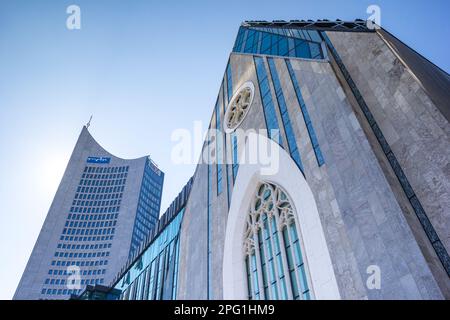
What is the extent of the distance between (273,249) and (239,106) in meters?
14.5

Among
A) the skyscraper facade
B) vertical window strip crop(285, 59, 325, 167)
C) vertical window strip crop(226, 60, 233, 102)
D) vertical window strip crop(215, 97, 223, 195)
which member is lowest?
vertical window strip crop(285, 59, 325, 167)

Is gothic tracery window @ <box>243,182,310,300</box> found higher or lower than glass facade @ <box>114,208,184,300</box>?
lower

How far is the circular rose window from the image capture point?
26.7 metres

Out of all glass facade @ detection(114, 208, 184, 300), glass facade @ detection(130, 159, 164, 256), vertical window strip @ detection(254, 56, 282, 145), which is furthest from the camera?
glass facade @ detection(130, 159, 164, 256)

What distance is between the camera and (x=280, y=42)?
25703mm

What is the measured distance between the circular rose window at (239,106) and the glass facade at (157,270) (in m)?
12.8

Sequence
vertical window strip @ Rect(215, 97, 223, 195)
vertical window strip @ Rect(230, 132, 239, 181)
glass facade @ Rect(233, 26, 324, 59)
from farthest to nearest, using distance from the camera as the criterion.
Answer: vertical window strip @ Rect(215, 97, 223, 195) → vertical window strip @ Rect(230, 132, 239, 181) → glass facade @ Rect(233, 26, 324, 59)

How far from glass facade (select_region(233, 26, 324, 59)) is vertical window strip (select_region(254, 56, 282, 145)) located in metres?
1.36

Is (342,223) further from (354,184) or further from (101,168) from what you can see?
Answer: (101,168)

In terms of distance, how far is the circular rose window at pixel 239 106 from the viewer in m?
26.7

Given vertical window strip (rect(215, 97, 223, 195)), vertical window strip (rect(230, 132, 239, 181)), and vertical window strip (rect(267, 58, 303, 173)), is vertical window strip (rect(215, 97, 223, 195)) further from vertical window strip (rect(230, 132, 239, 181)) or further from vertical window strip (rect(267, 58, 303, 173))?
vertical window strip (rect(267, 58, 303, 173))

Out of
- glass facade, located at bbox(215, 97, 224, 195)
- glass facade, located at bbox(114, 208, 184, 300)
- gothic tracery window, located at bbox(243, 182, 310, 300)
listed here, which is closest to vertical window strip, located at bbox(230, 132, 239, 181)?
glass facade, located at bbox(215, 97, 224, 195)
